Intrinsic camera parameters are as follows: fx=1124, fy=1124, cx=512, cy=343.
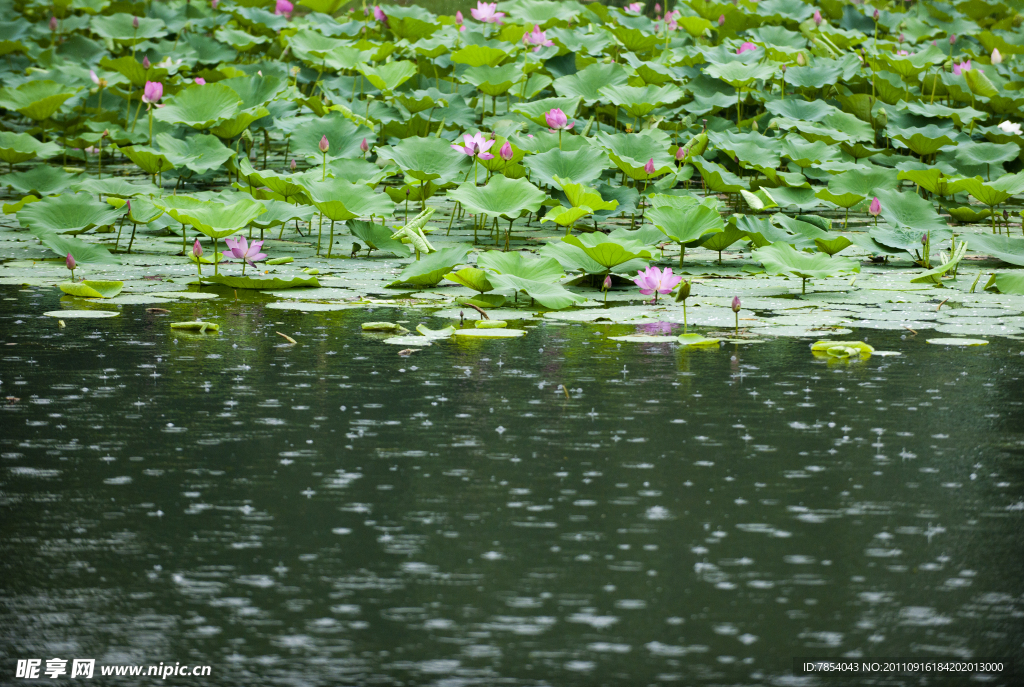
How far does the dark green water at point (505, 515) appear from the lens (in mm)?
1245

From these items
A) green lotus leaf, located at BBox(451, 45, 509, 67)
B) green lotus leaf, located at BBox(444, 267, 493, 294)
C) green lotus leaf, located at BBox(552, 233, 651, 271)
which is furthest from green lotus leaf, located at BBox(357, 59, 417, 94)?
green lotus leaf, located at BBox(444, 267, 493, 294)

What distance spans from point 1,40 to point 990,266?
19.7 ft

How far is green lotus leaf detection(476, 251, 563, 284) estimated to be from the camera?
328 centimetres

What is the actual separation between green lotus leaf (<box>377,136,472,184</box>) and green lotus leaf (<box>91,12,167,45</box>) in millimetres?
3210

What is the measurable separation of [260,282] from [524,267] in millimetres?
819

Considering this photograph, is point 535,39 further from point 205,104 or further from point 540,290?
point 540,290

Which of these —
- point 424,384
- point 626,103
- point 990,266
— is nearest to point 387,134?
point 626,103

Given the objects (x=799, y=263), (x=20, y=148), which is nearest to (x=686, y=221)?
(x=799, y=263)

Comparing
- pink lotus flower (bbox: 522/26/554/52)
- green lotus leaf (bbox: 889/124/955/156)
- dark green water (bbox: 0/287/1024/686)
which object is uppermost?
pink lotus flower (bbox: 522/26/554/52)

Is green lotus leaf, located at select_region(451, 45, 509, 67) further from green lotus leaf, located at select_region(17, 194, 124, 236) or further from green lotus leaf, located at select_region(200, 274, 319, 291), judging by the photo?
green lotus leaf, located at select_region(200, 274, 319, 291)

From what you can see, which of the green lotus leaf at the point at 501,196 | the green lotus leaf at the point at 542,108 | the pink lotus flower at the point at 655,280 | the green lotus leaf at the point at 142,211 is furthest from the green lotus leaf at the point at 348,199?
the green lotus leaf at the point at 542,108

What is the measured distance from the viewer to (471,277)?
3238mm

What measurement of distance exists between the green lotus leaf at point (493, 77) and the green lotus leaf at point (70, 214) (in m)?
2.29

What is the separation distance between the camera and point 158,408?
84.0 inches
